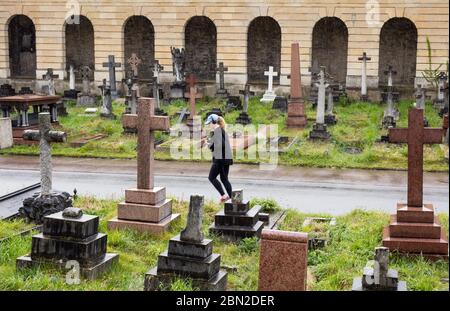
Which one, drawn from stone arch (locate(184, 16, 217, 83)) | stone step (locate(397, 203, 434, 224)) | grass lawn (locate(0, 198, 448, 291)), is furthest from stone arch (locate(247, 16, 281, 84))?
stone step (locate(397, 203, 434, 224))

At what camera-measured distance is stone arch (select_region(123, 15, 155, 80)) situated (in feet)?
112

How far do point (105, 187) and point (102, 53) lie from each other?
18.6 metres

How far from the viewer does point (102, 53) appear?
32062mm

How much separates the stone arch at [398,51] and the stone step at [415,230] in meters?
22.6

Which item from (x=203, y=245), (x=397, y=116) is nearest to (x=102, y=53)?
(x=397, y=116)

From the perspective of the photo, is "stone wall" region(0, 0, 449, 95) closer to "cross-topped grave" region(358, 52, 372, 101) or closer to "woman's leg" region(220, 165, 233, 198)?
"cross-topped grave" region(358, 52, 372, 101)

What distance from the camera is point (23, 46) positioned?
1390 inches

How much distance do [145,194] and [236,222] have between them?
1.47 meters

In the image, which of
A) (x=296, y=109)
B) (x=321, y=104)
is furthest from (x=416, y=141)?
(x=296, y=109)

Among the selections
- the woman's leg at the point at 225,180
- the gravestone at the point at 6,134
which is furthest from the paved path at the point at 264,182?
the woman's leg at the point at 225,180

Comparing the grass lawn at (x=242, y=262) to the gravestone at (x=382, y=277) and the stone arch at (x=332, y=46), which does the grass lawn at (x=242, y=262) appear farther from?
the stone arch at (x=332, y=46)

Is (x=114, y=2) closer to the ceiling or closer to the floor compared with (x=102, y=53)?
closer to the ceiling

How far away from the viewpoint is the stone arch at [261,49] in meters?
32.8
